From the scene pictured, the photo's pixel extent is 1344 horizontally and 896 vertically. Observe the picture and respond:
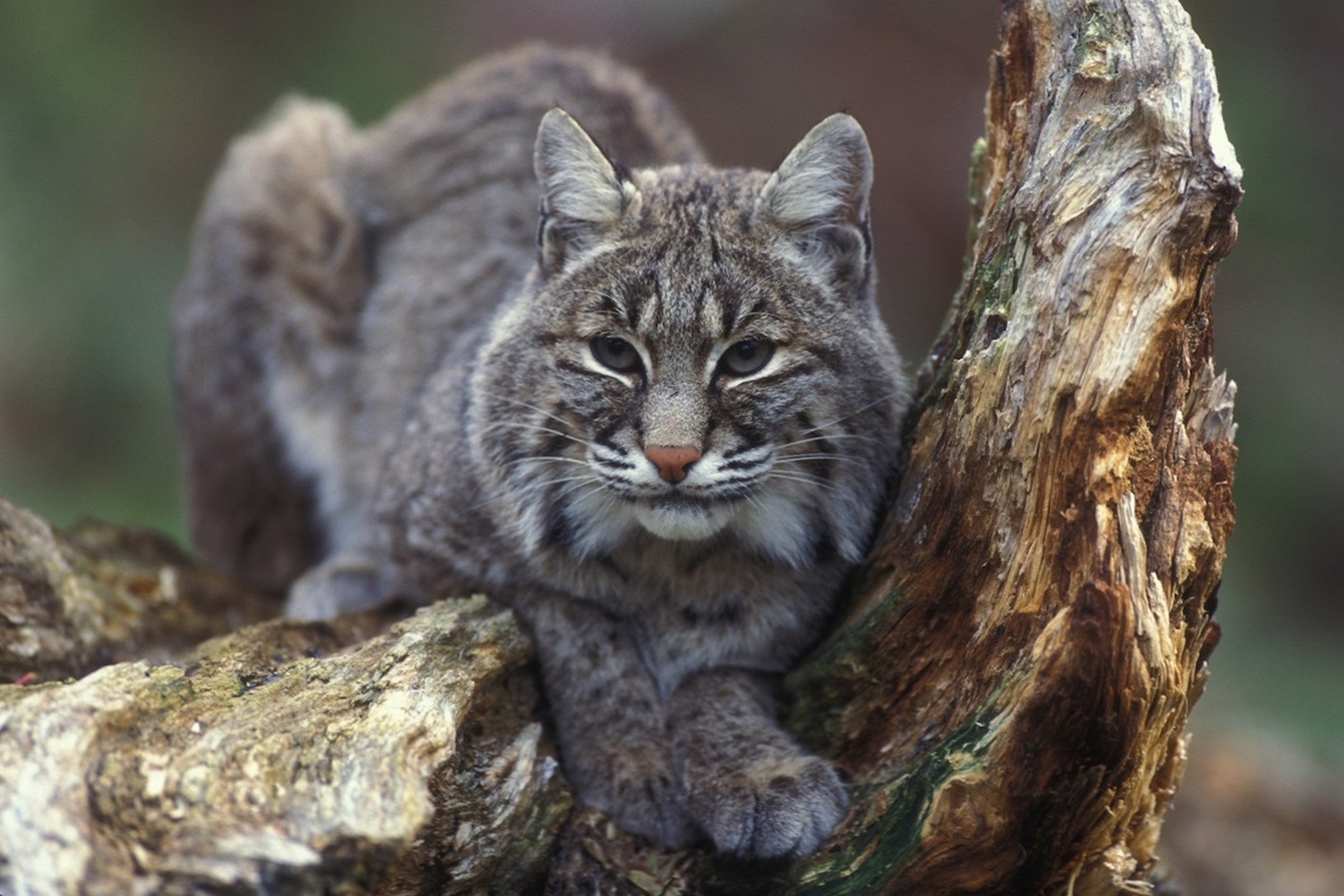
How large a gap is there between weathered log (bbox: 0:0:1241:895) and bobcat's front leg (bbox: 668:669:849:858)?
0.29 feet

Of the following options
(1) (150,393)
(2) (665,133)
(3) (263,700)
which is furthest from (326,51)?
(3) (263,700)

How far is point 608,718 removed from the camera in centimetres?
430

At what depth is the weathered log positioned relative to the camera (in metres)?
3.16

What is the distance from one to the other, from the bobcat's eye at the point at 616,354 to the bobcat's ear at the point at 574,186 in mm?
419

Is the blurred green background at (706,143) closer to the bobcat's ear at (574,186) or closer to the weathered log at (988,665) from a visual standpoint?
the bobcat's ear at (574,186)

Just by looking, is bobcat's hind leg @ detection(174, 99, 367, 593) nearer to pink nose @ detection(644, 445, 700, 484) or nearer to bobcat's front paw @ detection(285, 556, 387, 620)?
bobcat's front paw @ detection(285, 556, 387, 620)

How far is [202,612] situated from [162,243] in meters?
6.58

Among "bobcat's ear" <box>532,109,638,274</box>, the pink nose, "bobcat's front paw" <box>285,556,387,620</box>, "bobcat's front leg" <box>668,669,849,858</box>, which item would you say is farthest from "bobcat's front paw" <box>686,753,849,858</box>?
"bobcat's front paw" <box>285,556,387,620</box>

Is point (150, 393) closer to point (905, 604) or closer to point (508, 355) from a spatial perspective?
point (508, 355)

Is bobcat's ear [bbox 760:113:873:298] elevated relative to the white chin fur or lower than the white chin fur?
elevated

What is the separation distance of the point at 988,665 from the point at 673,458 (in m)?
1.03

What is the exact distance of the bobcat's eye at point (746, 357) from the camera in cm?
414

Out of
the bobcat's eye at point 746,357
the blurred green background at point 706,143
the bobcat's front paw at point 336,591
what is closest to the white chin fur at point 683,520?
the bobcat's eye at point 746,357

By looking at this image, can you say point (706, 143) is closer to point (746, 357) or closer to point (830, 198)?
point (830, 198)
